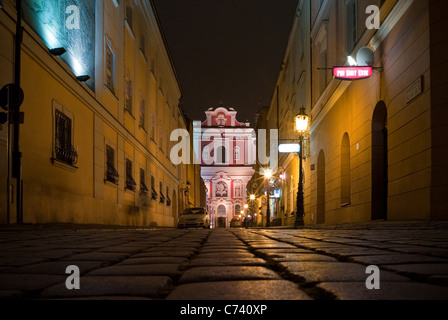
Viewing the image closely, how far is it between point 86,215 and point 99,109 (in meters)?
3.56

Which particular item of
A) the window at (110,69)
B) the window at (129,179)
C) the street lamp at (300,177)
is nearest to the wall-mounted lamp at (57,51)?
the window at (110,69)

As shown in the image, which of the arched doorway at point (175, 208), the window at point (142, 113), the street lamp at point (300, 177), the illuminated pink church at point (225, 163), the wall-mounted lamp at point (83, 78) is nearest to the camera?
the wall-mounted lamp at point (83, 78)

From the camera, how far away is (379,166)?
12.9m

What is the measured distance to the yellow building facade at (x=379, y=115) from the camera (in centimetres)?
888

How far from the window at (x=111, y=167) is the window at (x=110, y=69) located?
7.02 feet

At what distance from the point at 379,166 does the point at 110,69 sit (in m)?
9.84

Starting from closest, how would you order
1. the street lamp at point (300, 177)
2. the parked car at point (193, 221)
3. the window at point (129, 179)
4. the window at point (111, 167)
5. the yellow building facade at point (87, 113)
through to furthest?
1. the yellow building facade at point (87, 113)
2. the street lamp at point (300, 177)
3. the window at point (111, 167)
4. the window at point (129, 179)
5. the parked car at point (193, 221)

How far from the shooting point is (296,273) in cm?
228

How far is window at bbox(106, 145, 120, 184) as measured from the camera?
645 inches

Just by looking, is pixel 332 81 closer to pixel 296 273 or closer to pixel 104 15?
pixel 104 15

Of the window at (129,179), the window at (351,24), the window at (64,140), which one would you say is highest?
the window at (351,24)

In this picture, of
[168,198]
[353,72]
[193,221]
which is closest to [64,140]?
[353,72]

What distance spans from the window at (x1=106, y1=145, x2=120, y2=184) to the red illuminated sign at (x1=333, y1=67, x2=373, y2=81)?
833cm

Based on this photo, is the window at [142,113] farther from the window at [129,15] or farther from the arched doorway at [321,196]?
the arched doorway at [321,196]
